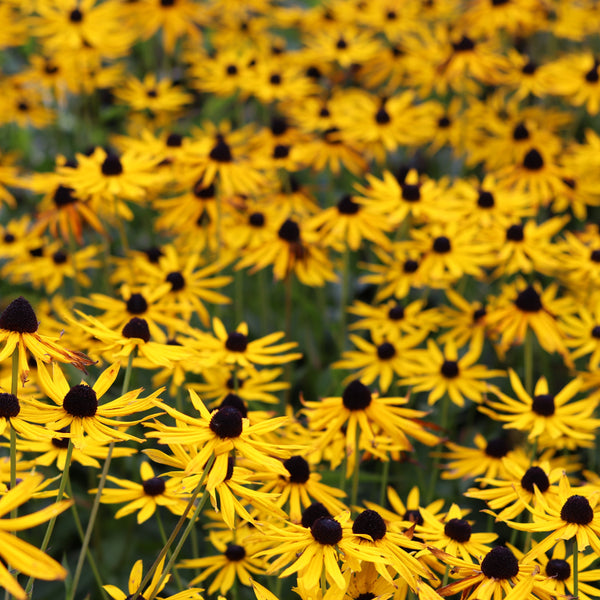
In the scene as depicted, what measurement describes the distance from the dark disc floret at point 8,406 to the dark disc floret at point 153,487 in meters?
0.58

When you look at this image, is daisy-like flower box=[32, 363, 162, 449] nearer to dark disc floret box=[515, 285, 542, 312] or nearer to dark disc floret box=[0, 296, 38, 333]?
dark disc floret box=[0, 296, 38, 333]

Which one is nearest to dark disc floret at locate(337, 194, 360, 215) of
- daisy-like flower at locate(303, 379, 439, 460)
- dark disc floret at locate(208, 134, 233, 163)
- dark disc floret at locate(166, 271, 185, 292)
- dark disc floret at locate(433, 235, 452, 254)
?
dark disc floret at locate(433, 235, 452, 254)

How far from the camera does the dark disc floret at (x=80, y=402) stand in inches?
68.1

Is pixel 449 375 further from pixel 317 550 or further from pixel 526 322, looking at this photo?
pixel 317 550

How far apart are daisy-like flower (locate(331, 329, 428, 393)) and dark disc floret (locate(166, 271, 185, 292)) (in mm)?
582

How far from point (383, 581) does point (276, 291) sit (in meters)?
2.42

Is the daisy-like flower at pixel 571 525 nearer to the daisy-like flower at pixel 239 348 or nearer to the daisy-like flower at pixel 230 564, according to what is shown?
the daisy-like flower at pixel 230 564

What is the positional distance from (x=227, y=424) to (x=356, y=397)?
0.60m

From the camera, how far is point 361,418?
7.21ft

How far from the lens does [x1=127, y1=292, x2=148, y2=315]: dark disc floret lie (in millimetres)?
2658

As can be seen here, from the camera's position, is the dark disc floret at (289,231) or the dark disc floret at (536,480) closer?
the dark disc floret at (536,480)

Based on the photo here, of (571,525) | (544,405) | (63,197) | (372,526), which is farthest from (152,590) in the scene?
(63,197)

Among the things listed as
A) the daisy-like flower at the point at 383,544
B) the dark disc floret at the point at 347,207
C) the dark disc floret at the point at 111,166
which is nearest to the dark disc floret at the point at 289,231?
the dark disc floret at the point at 347,207

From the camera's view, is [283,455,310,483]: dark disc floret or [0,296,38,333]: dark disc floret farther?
[283,455,310,483]: dark disc floret
